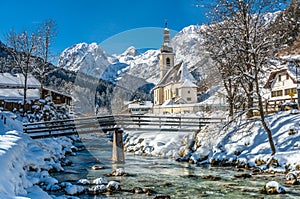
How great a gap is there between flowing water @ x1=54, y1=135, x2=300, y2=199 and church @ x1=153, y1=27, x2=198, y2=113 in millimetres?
27036

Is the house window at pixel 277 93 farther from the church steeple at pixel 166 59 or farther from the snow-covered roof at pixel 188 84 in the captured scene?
the church steeple at pixel 166 59

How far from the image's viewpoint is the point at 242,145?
18.6m

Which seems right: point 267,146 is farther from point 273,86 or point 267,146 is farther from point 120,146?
point 273,86

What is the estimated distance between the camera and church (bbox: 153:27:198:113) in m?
51.0

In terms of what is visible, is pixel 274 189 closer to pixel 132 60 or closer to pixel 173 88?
pixel 132 60

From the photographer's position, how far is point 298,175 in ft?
42.9

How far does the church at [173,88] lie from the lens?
51.0 m

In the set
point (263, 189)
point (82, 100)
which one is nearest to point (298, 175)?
point (263, 189)

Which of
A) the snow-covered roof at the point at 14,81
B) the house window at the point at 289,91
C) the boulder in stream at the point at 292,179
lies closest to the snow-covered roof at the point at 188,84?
the house window at the point at 289,91

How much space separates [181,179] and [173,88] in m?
48.3

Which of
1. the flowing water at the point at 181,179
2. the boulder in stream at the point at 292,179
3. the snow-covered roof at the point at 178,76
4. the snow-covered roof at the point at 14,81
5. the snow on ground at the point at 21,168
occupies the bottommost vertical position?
the flowing water at the point at 181,179

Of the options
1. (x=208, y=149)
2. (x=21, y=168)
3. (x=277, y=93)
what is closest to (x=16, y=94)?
(x=208, y=149)

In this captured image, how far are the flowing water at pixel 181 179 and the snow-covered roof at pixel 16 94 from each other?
63.9 ft

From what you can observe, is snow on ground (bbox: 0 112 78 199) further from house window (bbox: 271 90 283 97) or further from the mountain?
A: house window (bbox: 271 90 283 97)
